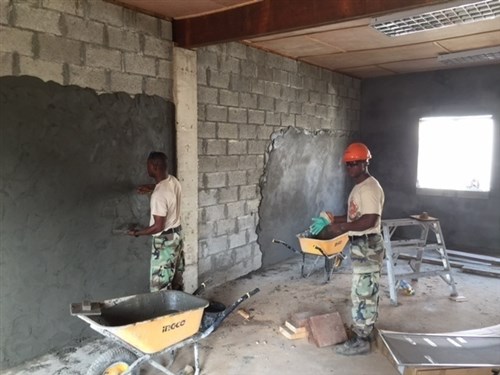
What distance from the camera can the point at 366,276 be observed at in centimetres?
296

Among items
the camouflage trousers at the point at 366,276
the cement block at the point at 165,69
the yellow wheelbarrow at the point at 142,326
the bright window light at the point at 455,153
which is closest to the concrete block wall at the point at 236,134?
the cement block at the point at 165,69

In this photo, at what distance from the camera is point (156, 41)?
346 centimetres

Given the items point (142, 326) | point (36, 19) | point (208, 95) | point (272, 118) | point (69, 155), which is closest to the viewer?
point (142, 326)

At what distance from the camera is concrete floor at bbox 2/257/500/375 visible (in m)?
2.79

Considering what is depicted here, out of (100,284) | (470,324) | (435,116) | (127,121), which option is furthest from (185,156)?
(435,116)

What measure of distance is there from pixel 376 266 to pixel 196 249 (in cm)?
182

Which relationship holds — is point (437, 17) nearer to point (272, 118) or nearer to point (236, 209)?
point (272, 118)

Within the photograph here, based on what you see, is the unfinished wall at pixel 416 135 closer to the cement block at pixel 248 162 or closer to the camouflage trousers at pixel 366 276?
the cement block at pixel 248 162

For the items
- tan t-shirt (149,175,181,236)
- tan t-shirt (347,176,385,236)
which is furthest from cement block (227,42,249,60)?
tan t-shirt (347,176,385,236)

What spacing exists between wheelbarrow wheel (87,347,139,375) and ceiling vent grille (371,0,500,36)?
3.23m

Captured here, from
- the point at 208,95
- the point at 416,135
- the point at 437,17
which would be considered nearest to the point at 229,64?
the point at 208,95

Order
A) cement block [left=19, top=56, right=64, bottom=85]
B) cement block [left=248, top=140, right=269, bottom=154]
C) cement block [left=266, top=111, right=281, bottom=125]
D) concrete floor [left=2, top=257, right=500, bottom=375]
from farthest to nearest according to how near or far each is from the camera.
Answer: cement block [left=266, top=111, right=281, bottom=125], cement block [left=248, top=140, right=269, bottom=154], concrete floor [left=2, top=257, right=500, bottom=375], cement block [left=19, top=56, right=64, bottom=85]

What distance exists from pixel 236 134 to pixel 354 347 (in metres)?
2.52

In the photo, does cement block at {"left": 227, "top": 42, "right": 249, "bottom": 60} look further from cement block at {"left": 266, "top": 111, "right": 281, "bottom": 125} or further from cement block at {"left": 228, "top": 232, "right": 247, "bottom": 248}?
cement block at {"left": 228, "top": 232, "right": 247, "bottom": 248}
